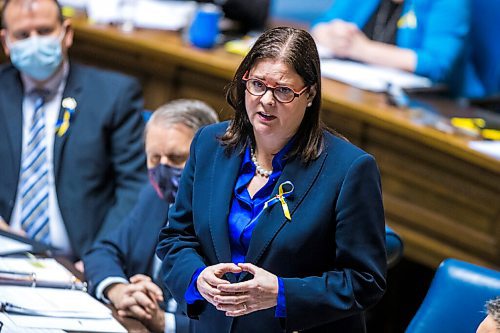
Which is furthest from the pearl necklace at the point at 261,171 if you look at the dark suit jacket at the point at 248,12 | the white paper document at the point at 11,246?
the dark suit jacket at the point at 248,12

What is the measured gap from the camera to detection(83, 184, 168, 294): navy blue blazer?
8.88 ft

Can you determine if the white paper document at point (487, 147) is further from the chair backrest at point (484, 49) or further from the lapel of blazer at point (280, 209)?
the lapel of blazer at point (280, 209)

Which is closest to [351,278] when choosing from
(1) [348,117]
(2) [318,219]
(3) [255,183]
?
(2) [318,219]

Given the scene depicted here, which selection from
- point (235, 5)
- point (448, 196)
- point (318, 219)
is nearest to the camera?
point (318, 219)

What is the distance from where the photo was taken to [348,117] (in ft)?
12.5

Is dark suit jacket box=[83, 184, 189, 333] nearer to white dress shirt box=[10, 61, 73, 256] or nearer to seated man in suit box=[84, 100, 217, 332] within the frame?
seated man in suit box=[84, 100, 217, 332]

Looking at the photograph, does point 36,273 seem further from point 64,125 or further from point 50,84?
point 50,84

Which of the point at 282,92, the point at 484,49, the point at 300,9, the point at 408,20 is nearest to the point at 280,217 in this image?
the point at 282,92

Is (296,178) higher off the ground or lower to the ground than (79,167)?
higher

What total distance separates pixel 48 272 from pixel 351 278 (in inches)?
39.5

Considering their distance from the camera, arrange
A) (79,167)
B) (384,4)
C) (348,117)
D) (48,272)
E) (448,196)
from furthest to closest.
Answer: (384,4), (348,117), (448,196), (79,167), (48,272)

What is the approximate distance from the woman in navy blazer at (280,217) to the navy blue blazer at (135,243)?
0.63 m

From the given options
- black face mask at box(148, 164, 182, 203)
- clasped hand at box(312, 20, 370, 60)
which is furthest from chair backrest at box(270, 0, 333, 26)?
black face mask at box(148, 164, 182, 203)

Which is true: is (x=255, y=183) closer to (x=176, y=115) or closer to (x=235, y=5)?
(x=176, y=115)
